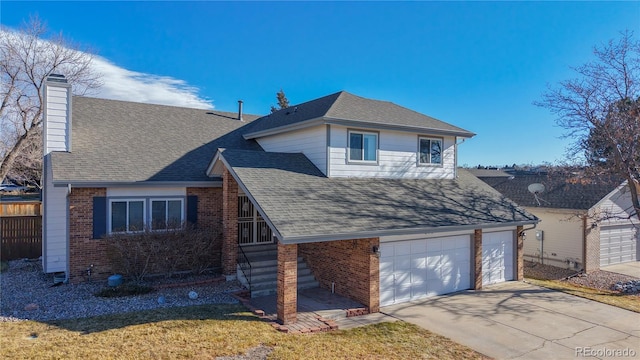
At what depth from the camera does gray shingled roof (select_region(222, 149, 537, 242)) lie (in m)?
8.95

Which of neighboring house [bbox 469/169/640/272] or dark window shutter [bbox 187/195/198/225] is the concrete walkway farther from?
dark window shutter [bbox 187/195/198/225]

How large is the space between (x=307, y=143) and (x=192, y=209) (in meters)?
4.47

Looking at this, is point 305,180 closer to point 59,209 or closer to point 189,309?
point 189,309

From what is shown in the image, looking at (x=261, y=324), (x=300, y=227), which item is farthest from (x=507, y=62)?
(x=261, y=324)

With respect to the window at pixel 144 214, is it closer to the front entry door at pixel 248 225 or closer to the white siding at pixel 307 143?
the front entry door at pixel 248 225

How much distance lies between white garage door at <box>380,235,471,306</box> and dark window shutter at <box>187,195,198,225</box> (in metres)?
6.37

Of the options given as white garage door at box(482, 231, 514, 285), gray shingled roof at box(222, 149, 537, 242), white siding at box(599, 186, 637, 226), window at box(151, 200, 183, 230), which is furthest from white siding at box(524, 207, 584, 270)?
window at box(151, 200, 183, 230)

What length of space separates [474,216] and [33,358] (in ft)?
37.4

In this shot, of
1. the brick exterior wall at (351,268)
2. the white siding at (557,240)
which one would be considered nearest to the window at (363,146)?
the brick exterior wall at (351,268)

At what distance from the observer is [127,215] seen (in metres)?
11.7

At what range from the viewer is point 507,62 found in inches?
713

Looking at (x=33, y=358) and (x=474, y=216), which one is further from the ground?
(x=474, y=216)

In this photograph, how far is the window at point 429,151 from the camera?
1450 cm

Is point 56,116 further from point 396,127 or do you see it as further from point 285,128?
point 396,127
